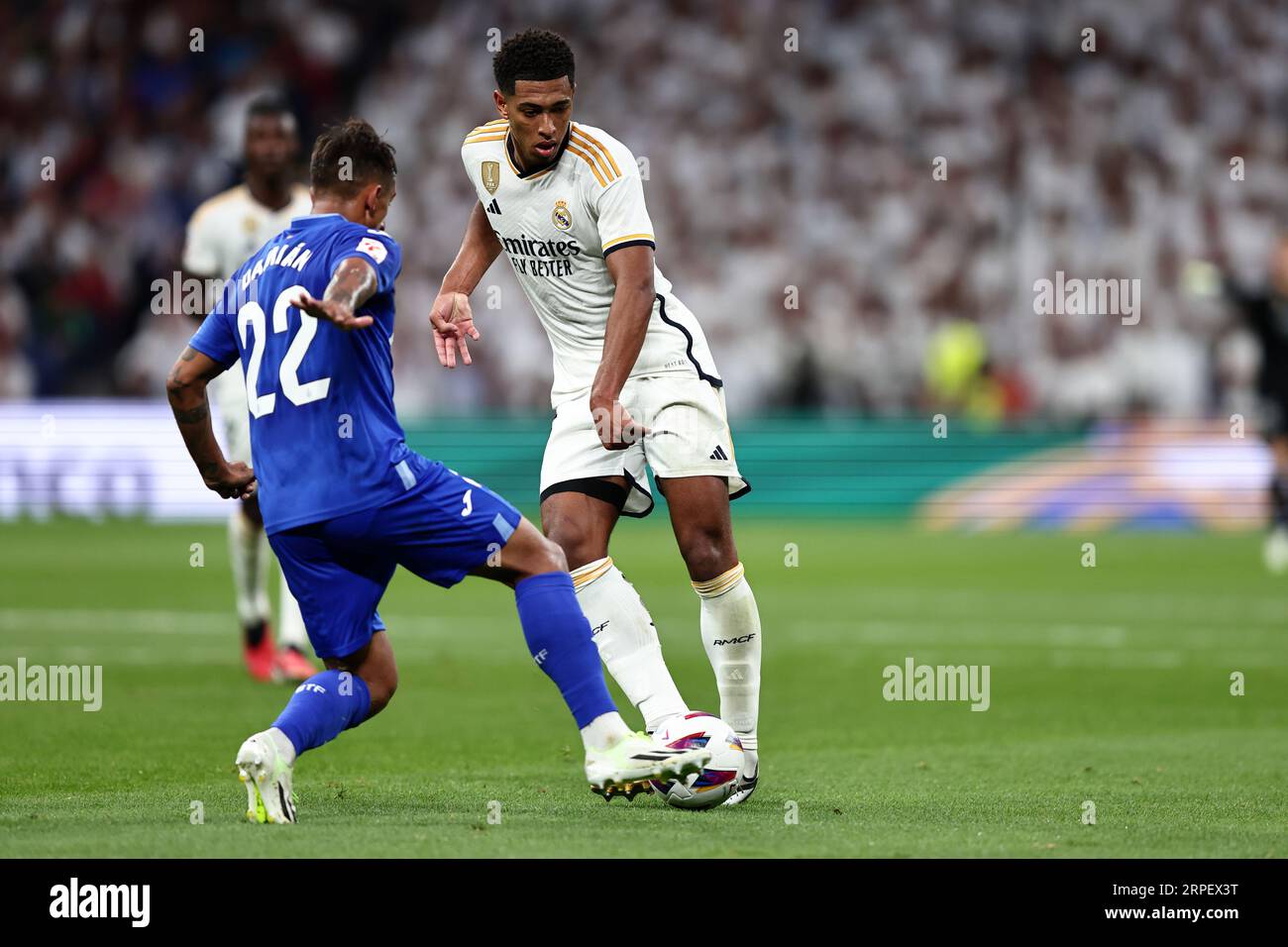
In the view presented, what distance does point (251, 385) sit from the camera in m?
5.62

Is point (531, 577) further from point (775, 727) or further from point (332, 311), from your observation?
point (775, 727)

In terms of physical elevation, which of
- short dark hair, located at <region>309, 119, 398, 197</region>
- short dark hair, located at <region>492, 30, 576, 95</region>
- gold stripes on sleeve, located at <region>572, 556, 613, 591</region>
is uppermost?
short dark hair, located at <region>492, 30, 576, 95</region>

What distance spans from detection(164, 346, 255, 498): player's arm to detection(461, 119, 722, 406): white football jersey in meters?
1.23

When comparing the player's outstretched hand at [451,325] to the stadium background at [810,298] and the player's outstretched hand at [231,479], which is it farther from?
the stadium background at [810,298]

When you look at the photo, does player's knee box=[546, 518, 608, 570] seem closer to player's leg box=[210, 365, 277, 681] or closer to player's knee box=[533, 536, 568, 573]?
player's knee box=[533, 536, 568, 573]

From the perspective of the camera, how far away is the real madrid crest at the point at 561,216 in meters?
6.39

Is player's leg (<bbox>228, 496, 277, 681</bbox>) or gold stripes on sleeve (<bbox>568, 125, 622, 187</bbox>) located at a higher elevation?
gold stripes on sleeve (<bbox>568, 125, 622, 187</bbox>)

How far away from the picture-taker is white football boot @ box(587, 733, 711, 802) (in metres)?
5.43

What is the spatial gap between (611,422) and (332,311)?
1.10 metres

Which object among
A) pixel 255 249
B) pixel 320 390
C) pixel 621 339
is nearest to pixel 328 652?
pixel 320 390

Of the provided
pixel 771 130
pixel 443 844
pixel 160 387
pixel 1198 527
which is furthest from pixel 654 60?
pixel 443 844

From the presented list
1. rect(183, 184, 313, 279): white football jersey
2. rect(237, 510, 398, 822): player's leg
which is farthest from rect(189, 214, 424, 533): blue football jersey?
rect(183, 184, 313, 279): white football jersey

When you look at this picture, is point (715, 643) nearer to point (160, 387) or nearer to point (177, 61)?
point (160, 387)

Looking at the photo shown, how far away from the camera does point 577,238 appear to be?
6445mm
